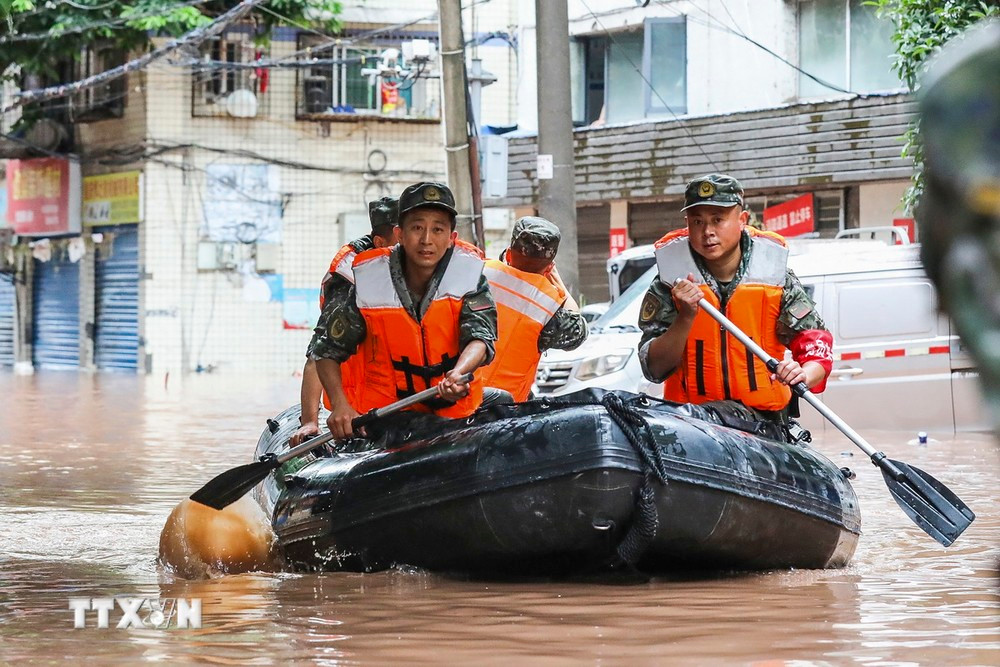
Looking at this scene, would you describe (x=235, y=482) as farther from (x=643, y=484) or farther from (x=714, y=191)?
(x=714, y=191)

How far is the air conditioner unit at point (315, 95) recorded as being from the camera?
26138 mm

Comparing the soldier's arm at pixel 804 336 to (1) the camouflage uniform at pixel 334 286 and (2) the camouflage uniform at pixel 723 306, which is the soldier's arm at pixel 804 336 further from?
(1) the camouflage uniform at pixel 334 286

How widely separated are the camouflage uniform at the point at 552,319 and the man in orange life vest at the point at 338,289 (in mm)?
604

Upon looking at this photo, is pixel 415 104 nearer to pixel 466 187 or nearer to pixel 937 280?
pixel 466 187

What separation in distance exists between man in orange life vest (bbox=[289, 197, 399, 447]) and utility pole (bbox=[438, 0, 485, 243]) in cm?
436

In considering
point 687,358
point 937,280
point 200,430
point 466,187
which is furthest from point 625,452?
point 200,430

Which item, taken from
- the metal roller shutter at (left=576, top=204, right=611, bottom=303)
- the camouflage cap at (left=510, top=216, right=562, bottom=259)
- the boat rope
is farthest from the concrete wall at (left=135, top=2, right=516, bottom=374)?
the boat rope

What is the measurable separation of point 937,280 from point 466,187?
11078 millimetres

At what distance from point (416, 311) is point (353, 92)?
2059 cm

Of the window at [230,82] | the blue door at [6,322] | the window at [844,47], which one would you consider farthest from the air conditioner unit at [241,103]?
the window at [844,47]

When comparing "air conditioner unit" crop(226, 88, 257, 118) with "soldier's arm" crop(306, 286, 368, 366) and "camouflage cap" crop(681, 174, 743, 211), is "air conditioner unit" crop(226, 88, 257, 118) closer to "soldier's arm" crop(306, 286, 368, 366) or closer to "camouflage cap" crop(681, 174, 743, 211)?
"soldier's arm" crop(306, 286, 368, 366)

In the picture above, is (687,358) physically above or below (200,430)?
above

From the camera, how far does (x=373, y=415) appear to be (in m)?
6.39

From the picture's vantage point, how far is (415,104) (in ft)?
87.4
